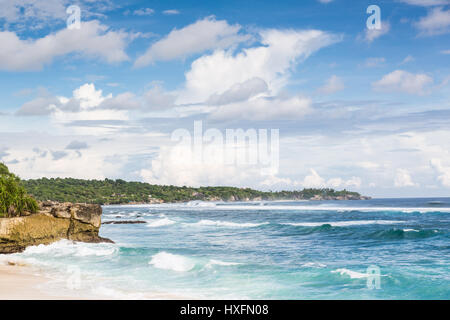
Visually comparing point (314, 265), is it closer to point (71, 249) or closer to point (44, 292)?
point (44, 292)

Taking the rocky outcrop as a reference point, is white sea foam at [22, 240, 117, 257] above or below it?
below

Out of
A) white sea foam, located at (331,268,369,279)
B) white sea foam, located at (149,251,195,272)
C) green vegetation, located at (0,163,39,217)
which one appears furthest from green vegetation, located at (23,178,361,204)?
white sea foam, located at (331,268,369,279)

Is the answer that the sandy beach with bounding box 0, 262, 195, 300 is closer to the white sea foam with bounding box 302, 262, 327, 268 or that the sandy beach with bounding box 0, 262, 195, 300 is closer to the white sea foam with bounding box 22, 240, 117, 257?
the white sea foam with bounding box 22, 240, 117, 257

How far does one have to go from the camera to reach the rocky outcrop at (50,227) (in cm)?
2075

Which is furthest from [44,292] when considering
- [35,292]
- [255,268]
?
[255,268]

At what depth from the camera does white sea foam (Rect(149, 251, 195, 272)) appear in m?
19.5

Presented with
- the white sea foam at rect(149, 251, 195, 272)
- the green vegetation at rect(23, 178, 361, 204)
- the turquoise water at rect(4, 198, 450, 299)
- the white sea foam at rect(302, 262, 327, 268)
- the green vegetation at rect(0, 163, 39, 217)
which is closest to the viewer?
the turquoise water at rect(4, 198, 450, 299)

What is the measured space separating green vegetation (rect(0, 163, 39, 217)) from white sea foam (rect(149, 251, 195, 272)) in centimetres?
754

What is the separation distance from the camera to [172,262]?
811 inches

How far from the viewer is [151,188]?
Answer: 199250mm

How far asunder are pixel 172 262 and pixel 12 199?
917cm

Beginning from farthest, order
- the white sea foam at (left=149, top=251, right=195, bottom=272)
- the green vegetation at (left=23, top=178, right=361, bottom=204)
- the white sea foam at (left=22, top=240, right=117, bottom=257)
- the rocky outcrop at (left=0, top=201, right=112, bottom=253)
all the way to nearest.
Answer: the green vegetation at (left=23, top=178, right=361, bottom=204), the white sea foam at (left=22, top=240, right=117, bottom=257), the rocky outcrop at (left=0, top=201, right=112, bottom=253), the white sea foam at (left=149, top=251, right=195, bottom=272)
